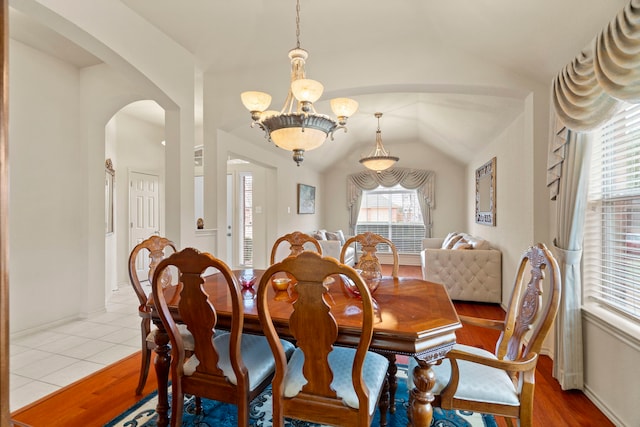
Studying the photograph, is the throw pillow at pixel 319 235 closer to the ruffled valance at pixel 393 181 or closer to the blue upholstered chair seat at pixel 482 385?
the ruffled valance at pixel 393 181

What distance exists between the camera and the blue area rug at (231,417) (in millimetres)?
1807

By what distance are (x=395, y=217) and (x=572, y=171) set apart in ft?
19.3

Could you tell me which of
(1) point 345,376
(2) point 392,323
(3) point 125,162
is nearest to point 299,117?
(2) point 392,323

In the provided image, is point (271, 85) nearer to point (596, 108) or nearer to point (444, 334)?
point (596, 108)

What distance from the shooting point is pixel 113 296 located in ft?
15.1

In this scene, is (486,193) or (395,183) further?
(395,183)

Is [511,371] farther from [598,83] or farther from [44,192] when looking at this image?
[44,192]

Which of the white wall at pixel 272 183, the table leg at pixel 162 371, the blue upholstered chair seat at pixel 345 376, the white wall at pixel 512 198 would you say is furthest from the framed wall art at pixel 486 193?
the table leg at pixel 162 371

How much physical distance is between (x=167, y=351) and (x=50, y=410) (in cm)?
102

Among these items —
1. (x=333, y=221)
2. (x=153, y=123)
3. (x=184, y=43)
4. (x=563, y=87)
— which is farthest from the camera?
(x=333, y=221)

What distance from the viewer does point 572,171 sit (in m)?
2.12

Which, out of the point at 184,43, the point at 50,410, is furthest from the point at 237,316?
the point at 184,43

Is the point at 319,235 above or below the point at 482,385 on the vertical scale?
above

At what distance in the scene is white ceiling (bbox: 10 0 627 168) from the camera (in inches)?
83.6
